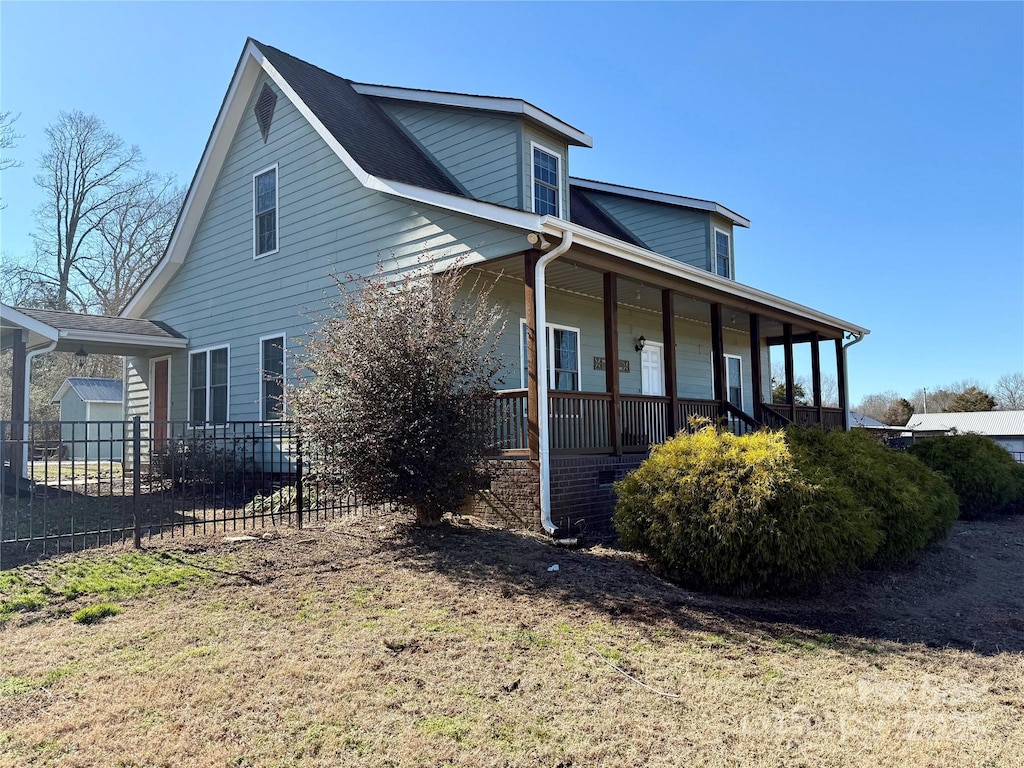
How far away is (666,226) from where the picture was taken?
1661 cm

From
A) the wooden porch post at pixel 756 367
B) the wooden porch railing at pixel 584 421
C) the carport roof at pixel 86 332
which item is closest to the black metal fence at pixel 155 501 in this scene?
the wooden porch railing at pixel 584 421

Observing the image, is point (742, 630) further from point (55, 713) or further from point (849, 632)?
point (55, 713)

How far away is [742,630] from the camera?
5199 mm

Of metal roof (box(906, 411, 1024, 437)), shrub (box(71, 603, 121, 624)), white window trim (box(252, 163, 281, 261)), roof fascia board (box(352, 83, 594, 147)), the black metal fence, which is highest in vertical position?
roof fascia board (box(352, 83, 594, 147))

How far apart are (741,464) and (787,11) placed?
8.77 meters

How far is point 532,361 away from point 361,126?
672 centimetres

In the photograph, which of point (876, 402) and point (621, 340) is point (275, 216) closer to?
point (621, 340)

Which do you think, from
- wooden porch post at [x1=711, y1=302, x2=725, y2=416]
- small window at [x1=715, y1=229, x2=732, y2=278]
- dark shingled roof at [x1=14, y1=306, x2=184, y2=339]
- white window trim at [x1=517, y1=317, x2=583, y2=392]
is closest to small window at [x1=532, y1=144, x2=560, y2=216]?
white window trim at [x1=517, y1=317, x2=583, y2=392]

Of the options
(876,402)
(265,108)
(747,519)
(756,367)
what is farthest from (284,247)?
(876,402)

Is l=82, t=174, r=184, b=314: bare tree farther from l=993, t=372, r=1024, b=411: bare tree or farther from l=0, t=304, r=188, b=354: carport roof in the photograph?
l=993, t=372, r=1024, b=411: bare tree

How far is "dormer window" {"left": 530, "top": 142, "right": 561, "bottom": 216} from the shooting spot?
11789 mm

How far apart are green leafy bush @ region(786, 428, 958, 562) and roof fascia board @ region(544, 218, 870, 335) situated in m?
3.20

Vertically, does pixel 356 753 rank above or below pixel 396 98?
below

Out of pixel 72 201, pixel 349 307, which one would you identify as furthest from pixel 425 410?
pixel 72 201
